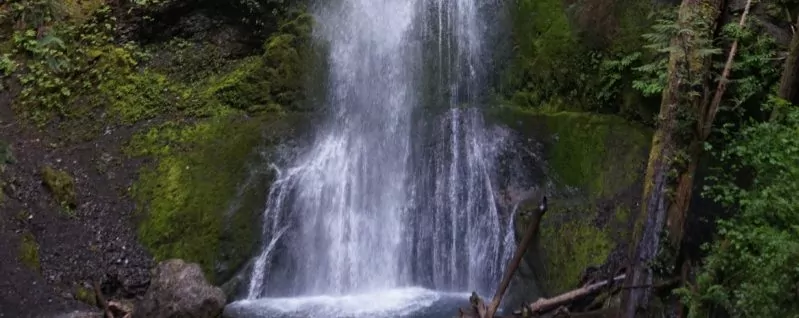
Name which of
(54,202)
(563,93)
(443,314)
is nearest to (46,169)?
(54,202)

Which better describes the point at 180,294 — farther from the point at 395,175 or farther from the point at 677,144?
the point at 677,144

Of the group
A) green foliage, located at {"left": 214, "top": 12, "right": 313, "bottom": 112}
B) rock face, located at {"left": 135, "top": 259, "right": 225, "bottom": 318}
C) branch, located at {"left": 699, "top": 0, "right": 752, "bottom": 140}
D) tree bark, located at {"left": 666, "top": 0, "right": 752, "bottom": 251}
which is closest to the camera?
tree bark, located at {"left": 666, "top": 0, "right": 752, "bottom": 251}

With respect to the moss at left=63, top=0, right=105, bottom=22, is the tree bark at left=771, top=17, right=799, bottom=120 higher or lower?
lower

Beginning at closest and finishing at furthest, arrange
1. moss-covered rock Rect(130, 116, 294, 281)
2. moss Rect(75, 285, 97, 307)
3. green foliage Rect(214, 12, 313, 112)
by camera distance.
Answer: moss Rect(75, 285, 97, 307)
moss-covered rock Rect(130, 116, 294, 281)
green foliage Rect(214, 12, 313, 112)

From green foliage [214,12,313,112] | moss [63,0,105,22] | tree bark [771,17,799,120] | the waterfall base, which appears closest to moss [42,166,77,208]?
green foliage [214,12,313,112]

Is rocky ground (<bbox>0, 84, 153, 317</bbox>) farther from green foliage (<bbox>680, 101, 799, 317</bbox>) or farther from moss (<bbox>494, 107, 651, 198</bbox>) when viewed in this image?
green foliage (<bbox>680, 101, 799, 317</bbox>)

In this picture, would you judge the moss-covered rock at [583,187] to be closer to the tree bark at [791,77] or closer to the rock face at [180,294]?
the tree bark at [791,77]

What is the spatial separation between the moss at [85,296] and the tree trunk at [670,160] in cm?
738

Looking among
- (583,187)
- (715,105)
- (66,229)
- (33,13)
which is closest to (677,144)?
(715,105)

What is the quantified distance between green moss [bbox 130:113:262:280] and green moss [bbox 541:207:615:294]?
479 cm

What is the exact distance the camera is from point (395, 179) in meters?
11.4

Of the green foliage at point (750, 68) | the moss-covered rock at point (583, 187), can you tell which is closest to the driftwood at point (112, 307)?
the moss-covered rock at point (583, 187)

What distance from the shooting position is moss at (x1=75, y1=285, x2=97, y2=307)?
373 inches

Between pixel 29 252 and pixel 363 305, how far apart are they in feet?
16.8
